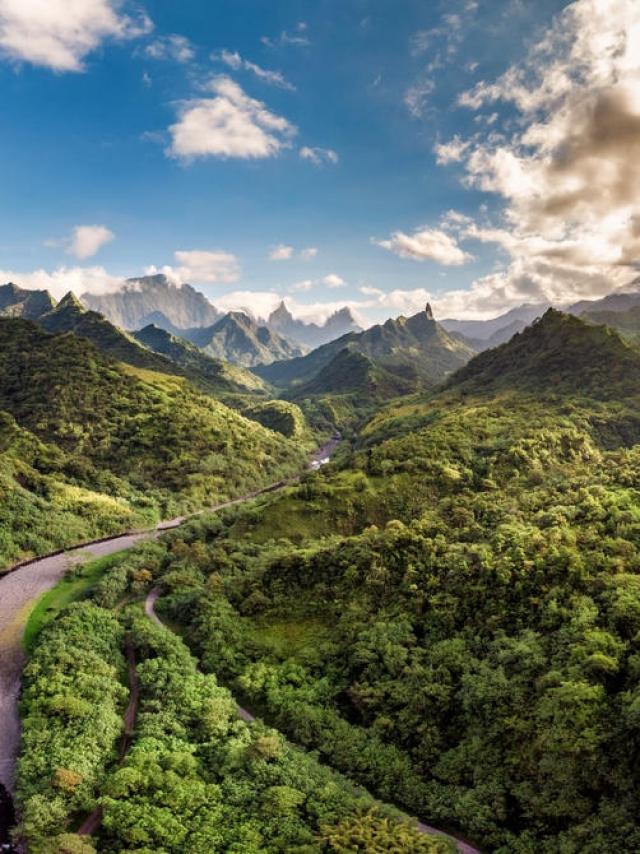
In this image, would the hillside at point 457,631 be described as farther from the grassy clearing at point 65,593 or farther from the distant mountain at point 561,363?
the distant mountain at point 561,363

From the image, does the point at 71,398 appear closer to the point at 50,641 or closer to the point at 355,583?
the point at 50,641

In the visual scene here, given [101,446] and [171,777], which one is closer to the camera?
[171,777]

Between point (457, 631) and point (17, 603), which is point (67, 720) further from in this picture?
point (457, 631)

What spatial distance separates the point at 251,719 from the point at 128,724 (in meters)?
11.2

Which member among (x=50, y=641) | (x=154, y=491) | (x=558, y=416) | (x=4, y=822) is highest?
(x=558, y=416)

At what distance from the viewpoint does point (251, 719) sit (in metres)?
51.8

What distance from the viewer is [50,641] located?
60625 millimetres

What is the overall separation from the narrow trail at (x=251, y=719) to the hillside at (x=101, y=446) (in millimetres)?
30371

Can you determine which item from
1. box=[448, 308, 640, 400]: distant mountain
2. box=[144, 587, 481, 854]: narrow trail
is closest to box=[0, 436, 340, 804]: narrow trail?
box=[144, 587, 481, 854]: narrow trail

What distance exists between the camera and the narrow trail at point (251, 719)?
3749 centimetres

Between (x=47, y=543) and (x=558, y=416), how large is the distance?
10343 cm

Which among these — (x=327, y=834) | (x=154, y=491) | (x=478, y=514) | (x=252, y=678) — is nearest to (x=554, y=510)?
(x=478, y=514)

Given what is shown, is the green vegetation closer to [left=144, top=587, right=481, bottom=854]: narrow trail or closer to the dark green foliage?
the dark green foliage

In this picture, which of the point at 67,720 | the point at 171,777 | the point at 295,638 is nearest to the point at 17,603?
the point at 67,720
